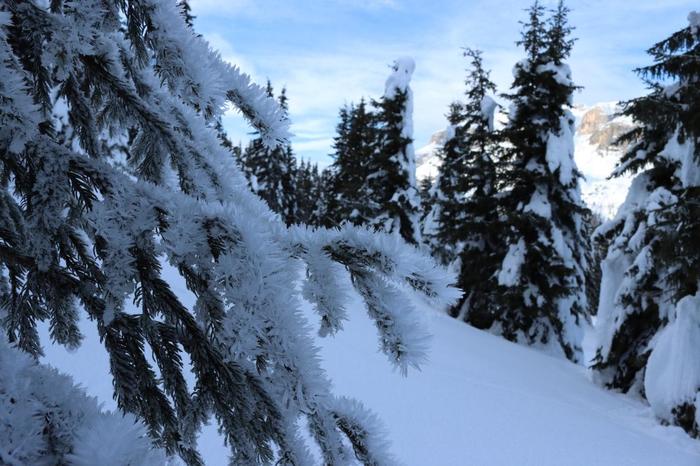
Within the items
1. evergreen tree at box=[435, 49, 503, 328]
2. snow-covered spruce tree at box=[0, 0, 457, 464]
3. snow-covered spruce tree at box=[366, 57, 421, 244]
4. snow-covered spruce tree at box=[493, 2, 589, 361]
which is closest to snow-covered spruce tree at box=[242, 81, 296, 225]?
snow-covered spruce tree at box=[366, 57, 421, 244]

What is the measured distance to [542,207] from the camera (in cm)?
1491

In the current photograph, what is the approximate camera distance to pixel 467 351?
10.5m

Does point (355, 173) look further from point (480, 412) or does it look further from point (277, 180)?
point (480, 412)

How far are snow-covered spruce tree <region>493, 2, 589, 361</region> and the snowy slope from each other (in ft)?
16.6

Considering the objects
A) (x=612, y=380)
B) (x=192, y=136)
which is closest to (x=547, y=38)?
(x=612, y=380)

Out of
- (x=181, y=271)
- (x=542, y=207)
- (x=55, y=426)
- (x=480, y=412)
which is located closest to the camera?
(x=55, y=426)

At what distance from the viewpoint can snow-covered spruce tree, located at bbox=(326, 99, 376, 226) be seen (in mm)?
21797

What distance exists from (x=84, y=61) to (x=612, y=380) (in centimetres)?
1193

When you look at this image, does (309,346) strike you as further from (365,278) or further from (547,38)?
(547,38)

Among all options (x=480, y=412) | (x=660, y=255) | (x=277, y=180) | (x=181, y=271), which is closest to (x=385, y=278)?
(x=181, y=271)

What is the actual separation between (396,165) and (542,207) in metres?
8.37

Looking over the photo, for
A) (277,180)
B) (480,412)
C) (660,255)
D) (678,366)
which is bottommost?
(480,412)

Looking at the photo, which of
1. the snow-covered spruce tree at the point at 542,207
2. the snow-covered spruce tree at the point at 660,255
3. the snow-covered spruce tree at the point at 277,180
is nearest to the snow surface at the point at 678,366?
the snow-covered spruce tree at the point at 660,255

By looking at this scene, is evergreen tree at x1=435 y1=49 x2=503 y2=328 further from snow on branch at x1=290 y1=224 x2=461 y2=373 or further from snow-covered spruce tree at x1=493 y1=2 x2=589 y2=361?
snow on branch at x1=290 y1=224 x2=461 y2=373
